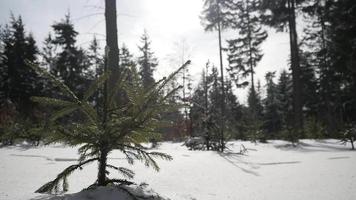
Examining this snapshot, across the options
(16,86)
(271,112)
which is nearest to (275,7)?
(16,86)

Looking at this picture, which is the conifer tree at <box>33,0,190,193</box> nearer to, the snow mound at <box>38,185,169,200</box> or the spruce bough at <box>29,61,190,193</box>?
the spruce bough at <box>29,61,190,193</box>

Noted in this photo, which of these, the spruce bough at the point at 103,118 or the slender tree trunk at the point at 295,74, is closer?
the spruce bough at the point at 103,118

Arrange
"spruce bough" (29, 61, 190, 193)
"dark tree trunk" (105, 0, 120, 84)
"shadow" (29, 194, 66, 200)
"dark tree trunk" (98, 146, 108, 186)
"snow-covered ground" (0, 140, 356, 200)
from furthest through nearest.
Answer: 1. "dark tree trunk" (105, 0, 120, 84)
2. "snow-covered ground" (0, 140, 356, 200)
3. "dark tree trunk" (98, 146, 108, 186)
4. "spruce bough" (29, 61, 190, 193)
5. "shadow" (29, 194, 66, 200)

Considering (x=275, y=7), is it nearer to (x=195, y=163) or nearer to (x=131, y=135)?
(x=195, y=163)

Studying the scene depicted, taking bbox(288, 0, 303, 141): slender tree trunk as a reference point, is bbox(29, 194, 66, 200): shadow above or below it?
below

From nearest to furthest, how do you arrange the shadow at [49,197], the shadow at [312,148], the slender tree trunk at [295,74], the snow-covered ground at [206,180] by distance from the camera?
1. the shadow at [49,197]
2. the snow-covered ground at [206,180]
3. the shadow at [312,148]
4. the slender tree trunk at [295,74]

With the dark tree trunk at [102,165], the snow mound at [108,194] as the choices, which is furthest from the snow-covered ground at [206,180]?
the dark tree trunk at [102,165]

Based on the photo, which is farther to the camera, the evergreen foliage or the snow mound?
the evergreen foliage

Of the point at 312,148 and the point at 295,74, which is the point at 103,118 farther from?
the point at 295,74

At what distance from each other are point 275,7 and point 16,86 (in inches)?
913

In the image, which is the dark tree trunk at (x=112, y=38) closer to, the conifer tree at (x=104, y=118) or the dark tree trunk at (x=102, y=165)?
the conifer tree at (x=104, y=118)

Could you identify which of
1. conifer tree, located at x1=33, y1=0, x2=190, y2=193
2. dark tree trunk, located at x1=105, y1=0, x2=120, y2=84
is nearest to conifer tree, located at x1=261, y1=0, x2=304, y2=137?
dark tree trunk, located at x1=105, y1=0, x2=120, y2=84

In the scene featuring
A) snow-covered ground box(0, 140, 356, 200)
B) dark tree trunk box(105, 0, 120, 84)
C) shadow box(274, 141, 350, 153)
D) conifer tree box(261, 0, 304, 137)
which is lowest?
shadow box(274, 141, 350, 153)

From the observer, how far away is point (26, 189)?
2.91 metres
